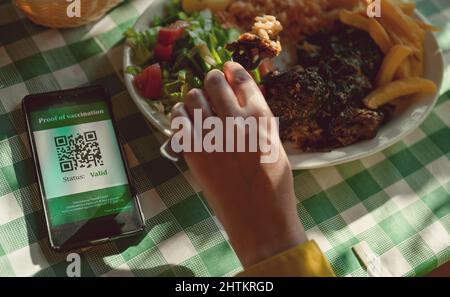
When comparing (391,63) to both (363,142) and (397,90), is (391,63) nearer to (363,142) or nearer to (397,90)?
(397,90)

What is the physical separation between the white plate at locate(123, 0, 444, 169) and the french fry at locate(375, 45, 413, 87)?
0.07m

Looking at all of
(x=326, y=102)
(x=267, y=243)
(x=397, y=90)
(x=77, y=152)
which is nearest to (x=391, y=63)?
(x=397, y=90)

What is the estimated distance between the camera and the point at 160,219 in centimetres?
108

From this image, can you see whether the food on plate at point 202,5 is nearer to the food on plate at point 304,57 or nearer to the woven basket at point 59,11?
the food on plate at point 304,57

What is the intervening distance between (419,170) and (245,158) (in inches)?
18.5

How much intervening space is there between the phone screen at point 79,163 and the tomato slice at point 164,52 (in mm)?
179

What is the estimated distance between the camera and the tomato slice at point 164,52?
1.24 meters

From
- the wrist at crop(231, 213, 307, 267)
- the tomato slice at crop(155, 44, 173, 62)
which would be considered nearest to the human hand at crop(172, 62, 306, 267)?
the wrist at crop(231, 213, 307, 267)

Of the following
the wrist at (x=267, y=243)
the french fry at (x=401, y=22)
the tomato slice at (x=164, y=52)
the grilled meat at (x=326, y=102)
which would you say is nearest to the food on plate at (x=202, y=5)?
the tomato slice at (x=164, y=52)

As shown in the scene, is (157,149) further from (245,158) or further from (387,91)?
(387,91)

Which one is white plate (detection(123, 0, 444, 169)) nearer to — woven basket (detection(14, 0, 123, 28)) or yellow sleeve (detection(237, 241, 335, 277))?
woven basket (detection(14, 0, 123, 28))

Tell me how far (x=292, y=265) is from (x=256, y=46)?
18.4 inches
